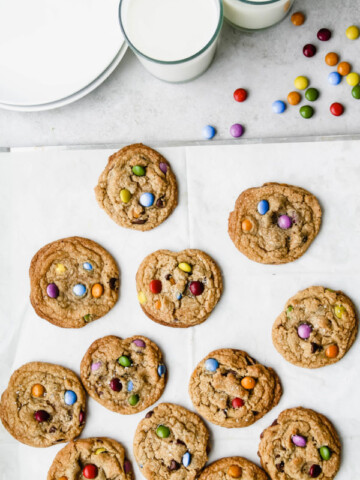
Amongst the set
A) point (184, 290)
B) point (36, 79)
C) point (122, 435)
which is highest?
point (36, 79)

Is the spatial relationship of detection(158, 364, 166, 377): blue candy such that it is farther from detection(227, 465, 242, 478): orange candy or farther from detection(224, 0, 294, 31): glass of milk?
detection(224, 0, 294, 31): glass of milk

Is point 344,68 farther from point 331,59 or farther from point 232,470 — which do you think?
point 232,470

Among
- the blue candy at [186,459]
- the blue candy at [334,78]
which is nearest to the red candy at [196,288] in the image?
the blue candy at [186,459]

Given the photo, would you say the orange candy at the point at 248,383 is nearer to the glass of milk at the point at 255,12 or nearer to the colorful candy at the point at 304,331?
the colorful candy at the point at 304,331

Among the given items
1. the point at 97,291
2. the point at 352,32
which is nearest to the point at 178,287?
the point at 97,291

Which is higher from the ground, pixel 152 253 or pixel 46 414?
pixel 152 253

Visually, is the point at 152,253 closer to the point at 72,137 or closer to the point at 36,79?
the point at 72,137

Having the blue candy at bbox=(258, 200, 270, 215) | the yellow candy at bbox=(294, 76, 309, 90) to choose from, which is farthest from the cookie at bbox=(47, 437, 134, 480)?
the yellow candy at bbox=(294, 76, 309, 90)

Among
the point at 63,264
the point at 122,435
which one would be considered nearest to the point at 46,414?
the point at 122,435
